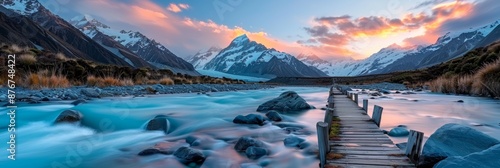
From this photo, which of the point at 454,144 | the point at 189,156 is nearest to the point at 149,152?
the point at 189,156

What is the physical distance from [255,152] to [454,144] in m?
3.63

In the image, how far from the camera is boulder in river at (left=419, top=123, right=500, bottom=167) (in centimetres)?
448

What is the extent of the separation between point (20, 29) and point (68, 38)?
41007 millimetres

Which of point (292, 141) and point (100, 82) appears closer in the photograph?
point (292, 141)

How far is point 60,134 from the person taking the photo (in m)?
9.16

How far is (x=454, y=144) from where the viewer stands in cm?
464

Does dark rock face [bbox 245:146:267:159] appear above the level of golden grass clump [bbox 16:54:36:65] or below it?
below

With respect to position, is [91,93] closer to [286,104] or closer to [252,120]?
[286,104]

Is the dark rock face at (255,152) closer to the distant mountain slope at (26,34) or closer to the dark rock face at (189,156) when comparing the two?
the dark rock face at (189,156)

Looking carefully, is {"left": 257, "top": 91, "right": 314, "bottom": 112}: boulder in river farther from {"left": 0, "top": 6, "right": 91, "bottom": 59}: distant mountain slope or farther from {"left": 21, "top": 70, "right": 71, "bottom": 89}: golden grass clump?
{"left": 0, "top": 6, "right": 91, "bottom": 59}: distant mountain slope

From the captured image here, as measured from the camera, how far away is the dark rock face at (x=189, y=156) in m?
6.21

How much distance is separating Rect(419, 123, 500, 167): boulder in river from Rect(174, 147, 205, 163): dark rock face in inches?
160

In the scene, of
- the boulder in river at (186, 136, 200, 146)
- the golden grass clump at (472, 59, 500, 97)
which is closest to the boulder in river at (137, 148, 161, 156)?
the boulder in river at (186, 136, 200, 146)

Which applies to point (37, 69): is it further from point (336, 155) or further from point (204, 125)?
point (336, 155)
